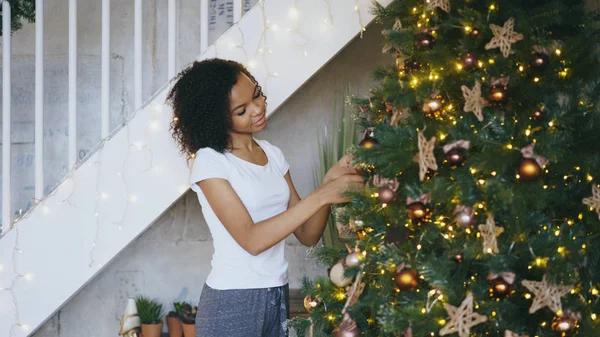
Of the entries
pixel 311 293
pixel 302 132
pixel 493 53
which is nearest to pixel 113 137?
pixel 302 132

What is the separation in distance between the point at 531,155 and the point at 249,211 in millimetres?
769

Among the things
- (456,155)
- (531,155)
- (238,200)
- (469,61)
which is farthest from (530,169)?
(238,200)

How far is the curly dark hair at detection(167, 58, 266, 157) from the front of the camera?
164 cm

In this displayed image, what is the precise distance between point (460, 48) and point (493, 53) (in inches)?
2.5

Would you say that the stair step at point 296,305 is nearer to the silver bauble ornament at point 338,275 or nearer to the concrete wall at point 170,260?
the concrete wall at point 170,260

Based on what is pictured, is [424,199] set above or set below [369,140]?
below

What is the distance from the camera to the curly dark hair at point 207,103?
164 centimetres

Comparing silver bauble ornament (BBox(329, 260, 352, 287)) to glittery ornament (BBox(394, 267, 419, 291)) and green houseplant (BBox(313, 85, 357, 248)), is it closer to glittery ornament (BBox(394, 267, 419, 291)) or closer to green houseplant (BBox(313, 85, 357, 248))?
glittery ornament (BBox(394, 267, 419, 291))

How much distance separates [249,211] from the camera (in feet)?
5.29

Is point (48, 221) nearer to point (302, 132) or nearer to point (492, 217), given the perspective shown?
point (302, 132)

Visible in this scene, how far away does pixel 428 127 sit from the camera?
1.19m

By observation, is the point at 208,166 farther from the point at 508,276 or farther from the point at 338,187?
the point at 508,276

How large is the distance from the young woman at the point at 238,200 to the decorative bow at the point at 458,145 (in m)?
0.35

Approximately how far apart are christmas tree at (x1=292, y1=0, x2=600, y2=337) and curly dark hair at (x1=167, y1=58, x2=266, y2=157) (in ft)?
1.63
